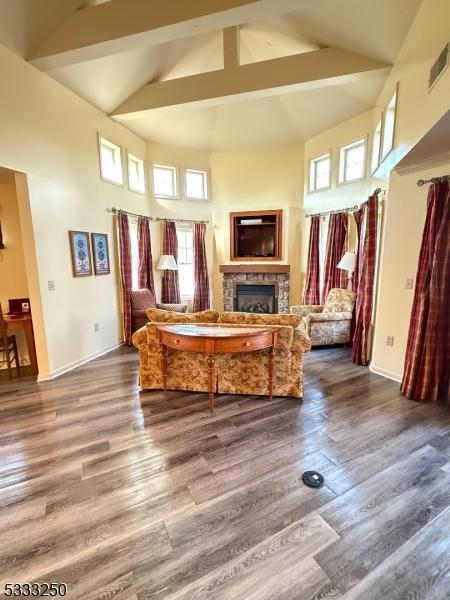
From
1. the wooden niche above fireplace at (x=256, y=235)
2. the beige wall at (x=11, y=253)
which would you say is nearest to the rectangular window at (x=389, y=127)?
the wooden niche above fireplace at (x=256, y=235)

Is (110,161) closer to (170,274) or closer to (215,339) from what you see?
(170,274)

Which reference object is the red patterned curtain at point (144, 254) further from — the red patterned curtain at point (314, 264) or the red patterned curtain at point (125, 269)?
the red patterned curtain at point (314, 264)

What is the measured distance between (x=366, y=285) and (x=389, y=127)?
6.56ft

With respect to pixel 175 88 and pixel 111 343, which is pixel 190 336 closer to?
pixel 111 343

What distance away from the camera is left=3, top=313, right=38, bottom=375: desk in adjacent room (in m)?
3.53

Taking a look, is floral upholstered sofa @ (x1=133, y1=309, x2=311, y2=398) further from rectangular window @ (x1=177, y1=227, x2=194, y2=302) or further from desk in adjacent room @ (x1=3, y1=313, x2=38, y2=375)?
rectangular window @ (x1=177, y1=227, x2=194, y2=302)

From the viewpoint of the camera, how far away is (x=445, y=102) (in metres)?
2.02

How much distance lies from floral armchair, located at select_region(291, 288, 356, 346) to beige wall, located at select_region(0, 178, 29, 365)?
4484 millimetres

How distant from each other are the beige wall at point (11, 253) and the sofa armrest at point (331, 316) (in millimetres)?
4523

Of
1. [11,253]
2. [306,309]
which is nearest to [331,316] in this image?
[306,309]

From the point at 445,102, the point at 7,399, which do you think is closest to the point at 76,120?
the point at 7,399

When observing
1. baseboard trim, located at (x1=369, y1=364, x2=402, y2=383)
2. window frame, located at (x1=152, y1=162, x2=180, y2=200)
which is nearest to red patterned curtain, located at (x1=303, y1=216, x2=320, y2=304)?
baseboard trim, located at (x1=369, y1=364, x2=402, y2=383)

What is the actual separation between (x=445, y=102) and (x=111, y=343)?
197 inches

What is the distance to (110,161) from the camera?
479cm
